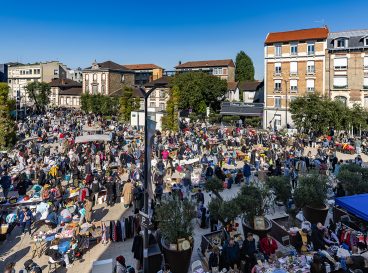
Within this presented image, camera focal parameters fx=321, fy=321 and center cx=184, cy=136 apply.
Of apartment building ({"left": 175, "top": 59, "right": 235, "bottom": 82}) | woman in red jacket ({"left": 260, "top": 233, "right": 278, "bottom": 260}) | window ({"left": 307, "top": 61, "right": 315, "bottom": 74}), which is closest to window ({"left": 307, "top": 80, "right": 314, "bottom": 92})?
window ({"left": 307, "top": 61, "right": 315, "bottom": 74})

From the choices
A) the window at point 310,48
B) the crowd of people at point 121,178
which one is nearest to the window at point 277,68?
the window at point 310,48

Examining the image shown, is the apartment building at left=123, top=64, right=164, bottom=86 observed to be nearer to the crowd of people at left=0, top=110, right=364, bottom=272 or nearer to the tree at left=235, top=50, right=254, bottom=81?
the tree at left=235, top=50, right=254, bottom=81

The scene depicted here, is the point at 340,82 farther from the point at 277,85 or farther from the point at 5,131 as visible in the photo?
the point at 5,131

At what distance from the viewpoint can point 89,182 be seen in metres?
16.4

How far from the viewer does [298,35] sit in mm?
43031

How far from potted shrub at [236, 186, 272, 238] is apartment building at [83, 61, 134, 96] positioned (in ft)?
201

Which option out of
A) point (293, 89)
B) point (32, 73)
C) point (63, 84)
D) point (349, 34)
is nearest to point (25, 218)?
point (293, 89)

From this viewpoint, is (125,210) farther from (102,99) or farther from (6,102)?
(102,99)

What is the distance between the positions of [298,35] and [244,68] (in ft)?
106

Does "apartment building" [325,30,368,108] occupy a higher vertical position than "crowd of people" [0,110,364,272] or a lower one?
higher

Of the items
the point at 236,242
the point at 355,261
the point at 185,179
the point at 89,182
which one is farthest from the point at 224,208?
the point at 89,182

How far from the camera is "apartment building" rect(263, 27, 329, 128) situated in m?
41.9

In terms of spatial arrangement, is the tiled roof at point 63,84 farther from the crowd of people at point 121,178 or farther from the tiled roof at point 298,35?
the tiled roof at point 298,35

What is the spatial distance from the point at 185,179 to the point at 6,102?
2569 cm
